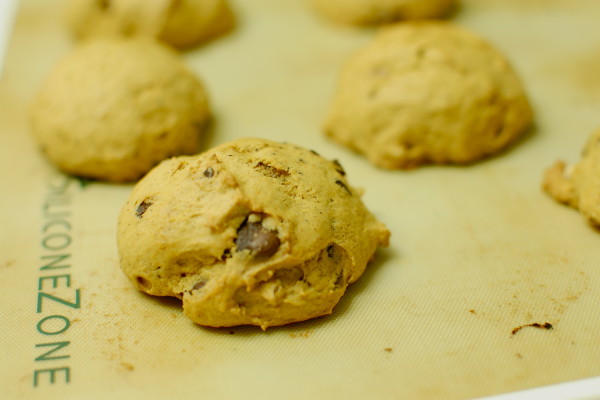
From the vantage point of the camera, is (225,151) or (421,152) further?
(421,152)

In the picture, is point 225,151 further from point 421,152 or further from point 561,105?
point 561,105

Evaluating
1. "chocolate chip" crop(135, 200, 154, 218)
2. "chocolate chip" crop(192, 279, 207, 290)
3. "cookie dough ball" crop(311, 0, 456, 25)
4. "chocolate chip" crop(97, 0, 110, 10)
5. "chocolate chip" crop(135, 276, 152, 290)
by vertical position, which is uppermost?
"cookie dough ball" crop(311, 0, 456, 25)

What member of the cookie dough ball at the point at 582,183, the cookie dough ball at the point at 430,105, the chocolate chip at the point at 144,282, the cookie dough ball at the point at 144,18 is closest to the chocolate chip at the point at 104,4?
the cookie dough ball at the point at 144,18

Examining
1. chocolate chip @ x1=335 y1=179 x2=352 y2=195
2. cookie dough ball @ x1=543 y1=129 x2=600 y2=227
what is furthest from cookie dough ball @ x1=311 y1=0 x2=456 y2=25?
chocolate chip @ x1=335 y1=179 x2=352 y2=195

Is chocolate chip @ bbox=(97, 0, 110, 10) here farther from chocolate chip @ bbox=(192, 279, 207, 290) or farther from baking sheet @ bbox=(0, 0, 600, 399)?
chocolate chip @ bbox=(192, 279, 207, 290)

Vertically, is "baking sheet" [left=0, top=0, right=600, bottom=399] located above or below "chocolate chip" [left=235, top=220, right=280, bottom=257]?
below

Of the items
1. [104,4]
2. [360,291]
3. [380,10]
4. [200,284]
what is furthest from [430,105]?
[104,4]

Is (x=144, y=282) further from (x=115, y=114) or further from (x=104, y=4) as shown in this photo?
(x=104, y=4)

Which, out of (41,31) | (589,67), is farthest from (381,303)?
(41,31)
